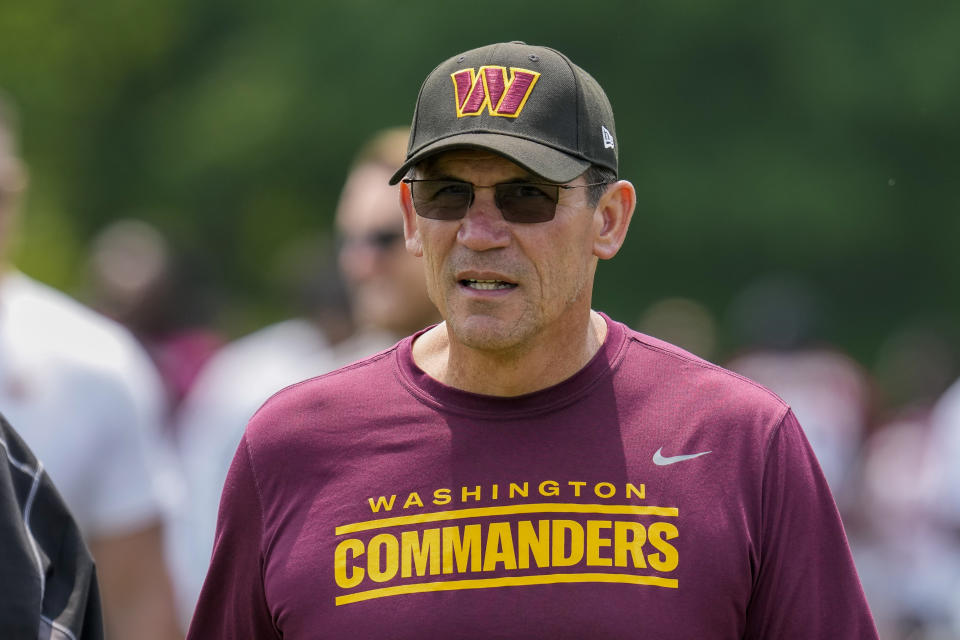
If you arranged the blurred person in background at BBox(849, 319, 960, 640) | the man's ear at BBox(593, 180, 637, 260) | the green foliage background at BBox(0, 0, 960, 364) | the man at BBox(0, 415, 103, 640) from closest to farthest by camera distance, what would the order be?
the man at BBox(0, 415, 103, 640), the man's ear at BBox(593, 180, 637, 260), the blurred person in background at BBox(849, 319, 960, 640), the green foliage background at BBox(0, 0, 960, 364)

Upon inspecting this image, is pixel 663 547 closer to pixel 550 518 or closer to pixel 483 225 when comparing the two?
pixel 550 518

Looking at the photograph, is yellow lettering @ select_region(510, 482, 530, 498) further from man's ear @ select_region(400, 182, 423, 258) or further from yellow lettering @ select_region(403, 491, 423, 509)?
man's ear @ select_region(400, 182, 423, 258)

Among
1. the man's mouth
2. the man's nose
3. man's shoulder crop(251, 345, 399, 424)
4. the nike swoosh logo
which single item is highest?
the man's nose

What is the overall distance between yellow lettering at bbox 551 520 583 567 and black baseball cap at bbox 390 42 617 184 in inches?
26.8

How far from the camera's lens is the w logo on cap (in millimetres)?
3631

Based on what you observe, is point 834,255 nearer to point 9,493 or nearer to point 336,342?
point 336,342

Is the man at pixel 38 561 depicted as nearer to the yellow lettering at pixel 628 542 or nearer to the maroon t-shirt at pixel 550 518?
the maroon t-shirt at pixel 550 518

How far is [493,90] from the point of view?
144 inches

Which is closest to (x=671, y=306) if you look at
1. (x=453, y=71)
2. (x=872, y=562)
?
(x=872, y=562)

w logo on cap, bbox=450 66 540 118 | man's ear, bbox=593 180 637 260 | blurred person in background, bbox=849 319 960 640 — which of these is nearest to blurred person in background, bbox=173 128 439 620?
man's ear, bbox=593 180 637 260

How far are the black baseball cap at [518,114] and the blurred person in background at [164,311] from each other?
25.0ft

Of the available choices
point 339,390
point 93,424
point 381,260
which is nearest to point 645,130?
point 381,260

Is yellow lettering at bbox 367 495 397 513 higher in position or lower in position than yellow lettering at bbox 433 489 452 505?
lower

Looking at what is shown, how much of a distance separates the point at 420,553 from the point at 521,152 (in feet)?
2.69
